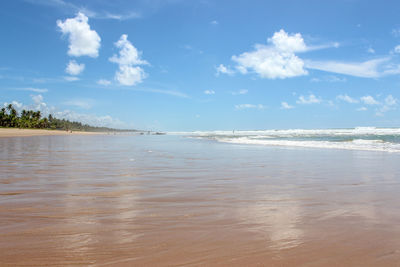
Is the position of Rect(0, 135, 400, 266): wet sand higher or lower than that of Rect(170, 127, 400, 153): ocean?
lower

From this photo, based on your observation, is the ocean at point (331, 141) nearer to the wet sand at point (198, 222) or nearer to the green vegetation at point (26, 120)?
the wet sand at point (198, 222)

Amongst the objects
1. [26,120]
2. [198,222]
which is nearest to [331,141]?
[198,222]

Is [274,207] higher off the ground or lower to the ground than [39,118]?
lower

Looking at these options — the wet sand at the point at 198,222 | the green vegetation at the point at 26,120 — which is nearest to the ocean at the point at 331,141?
the wet sand at the point at 198,222

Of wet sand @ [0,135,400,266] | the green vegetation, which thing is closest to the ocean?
wet sand @ [0,135,400,266]

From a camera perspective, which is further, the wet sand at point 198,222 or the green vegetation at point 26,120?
the green vegetation at point 26,120

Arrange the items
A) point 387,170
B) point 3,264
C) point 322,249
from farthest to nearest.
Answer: point 387,170 < point 322,249 < point 3,264

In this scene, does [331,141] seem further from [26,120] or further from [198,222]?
[26,120]

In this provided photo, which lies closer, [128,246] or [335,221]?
[128,246]

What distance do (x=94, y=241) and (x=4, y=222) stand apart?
1.55m

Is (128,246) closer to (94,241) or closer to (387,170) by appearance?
(94,241)

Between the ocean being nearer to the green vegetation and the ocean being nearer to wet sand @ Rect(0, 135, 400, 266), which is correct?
wet sand @ Rect(0, 135, 400, 266)

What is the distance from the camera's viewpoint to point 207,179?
6.78 m

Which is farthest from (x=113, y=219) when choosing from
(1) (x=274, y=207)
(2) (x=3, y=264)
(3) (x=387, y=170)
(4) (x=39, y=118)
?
(4) (x=39, y=118)
